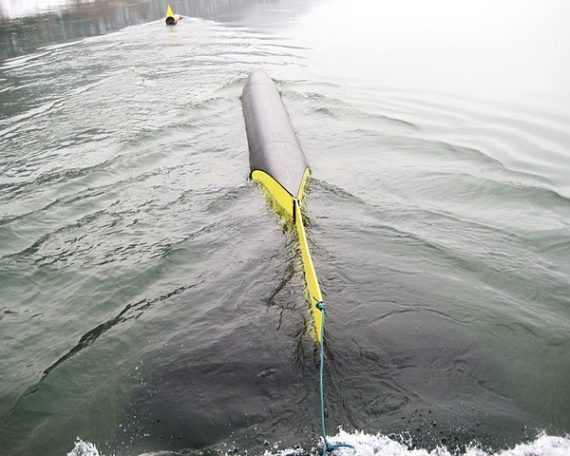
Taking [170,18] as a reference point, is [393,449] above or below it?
below

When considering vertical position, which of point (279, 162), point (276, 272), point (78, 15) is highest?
point (78, 15)

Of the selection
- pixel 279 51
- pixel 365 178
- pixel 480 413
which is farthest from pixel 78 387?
pixel 279 51

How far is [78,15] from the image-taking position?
35438 mm

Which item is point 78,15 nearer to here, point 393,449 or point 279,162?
point 279,162

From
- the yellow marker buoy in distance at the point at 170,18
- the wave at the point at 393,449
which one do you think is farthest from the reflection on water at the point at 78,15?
the wave at the point at 393,449

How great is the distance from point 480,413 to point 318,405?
178 cm

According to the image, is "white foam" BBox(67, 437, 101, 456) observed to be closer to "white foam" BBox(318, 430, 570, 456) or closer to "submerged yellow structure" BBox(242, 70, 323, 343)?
"white foam" BBox(318, 430, 570, 456)

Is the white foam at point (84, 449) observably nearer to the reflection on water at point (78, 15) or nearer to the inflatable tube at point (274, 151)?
the inflatable tube at point (274, 151)

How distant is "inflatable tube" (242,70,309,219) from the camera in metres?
8.90

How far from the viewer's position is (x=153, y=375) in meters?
5.49

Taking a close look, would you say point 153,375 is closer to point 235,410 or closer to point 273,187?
point 235,410

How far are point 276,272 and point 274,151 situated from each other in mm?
3975

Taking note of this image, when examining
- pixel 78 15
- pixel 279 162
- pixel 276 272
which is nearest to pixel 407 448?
pixel 276 272

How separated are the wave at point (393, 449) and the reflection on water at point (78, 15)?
82.4 ft
